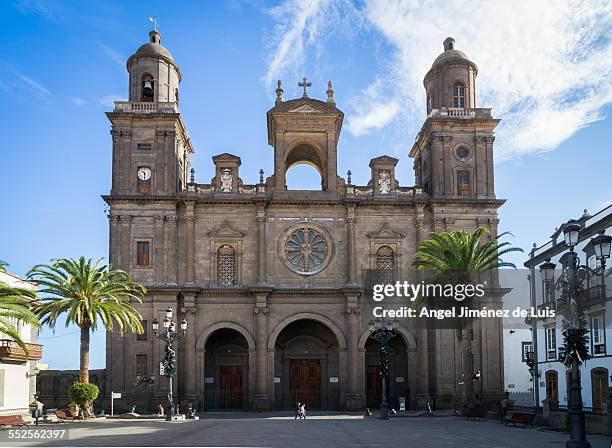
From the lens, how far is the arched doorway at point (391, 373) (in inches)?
2258

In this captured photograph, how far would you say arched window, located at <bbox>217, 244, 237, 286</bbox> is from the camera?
55.9m

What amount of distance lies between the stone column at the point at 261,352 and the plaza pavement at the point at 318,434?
6695mm

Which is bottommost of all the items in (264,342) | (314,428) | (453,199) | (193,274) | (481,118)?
(314,428)

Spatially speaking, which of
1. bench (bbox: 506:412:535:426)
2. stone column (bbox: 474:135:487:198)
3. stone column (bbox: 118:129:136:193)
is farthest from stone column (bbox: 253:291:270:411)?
bench (bbox: 506:412:535:426)

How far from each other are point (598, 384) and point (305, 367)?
810 inches

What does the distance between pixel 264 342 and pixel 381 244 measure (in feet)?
35.7

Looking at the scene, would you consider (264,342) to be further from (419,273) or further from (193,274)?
(419,273)

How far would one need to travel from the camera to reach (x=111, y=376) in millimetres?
52688

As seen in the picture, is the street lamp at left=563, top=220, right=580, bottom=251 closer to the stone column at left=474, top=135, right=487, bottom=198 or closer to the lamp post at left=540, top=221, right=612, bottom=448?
the lamp post at left=540, top=221, right=612, bottom=448

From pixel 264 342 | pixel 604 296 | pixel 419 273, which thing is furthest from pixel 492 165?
pixel 264 342

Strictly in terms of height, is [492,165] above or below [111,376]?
above

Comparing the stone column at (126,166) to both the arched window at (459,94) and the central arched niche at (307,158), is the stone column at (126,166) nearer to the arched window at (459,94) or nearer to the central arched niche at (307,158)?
the central arched niche at (307,158)

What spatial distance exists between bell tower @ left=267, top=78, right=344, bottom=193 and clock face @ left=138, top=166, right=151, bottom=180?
863 cm

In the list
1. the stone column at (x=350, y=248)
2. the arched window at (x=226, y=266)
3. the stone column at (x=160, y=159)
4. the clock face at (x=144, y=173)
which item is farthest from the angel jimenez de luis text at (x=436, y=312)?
the clock face at (x=144, y=173)
